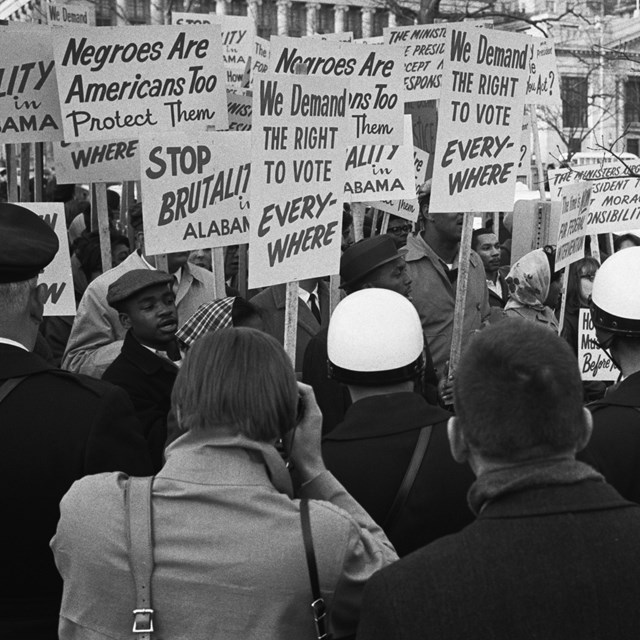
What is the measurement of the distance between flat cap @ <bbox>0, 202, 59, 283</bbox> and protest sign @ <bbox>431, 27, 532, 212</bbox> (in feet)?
10.4

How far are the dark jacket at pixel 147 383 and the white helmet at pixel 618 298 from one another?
1.78m

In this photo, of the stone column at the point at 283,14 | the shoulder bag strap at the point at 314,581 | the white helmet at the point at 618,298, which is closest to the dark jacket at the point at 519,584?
the shoulder bag strap at the point at 314,581

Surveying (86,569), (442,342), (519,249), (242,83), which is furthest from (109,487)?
(242,83)

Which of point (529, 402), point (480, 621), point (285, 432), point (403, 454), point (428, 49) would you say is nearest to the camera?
point (480, 621)

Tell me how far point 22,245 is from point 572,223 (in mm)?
5389

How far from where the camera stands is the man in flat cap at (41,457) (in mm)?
2643

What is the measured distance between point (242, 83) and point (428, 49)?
1.68 meters

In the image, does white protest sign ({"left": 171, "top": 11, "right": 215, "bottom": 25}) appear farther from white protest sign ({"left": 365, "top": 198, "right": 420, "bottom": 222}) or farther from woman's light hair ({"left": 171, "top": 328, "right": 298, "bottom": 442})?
woman's light hair ({"left": 171, "top": 328, "right": 298, "bottom": 442})

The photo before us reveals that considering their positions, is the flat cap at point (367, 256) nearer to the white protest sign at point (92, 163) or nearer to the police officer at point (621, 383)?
the white protest sign at point (92, 163)

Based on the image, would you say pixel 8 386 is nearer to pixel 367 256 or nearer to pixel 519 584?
pixel 519 584

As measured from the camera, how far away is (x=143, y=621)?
2.22 m

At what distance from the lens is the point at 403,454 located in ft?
9.43

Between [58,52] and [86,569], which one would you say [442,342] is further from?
[86,569]

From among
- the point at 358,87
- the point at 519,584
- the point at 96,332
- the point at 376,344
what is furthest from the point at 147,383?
the point at 358,87
